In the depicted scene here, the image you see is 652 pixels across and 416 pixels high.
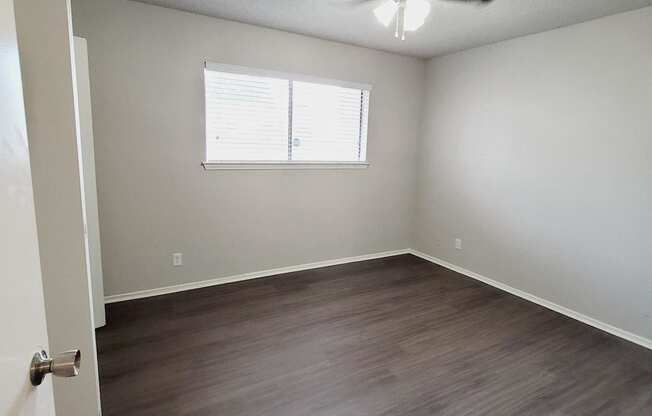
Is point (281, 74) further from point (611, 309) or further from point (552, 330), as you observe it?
point (611, 309)

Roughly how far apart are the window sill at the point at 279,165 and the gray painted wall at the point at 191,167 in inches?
2.4

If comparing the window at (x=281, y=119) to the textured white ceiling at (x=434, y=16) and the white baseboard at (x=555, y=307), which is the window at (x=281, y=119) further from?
the white baseboard at (x=555, y=307)

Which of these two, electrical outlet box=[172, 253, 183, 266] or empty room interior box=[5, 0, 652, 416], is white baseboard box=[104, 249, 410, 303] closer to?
empty room interior box=[5, 0, 652, 416]

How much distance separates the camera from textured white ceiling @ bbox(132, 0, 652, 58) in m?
2.66

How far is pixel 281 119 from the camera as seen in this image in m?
3.66

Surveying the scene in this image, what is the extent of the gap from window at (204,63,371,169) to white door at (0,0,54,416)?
2694 millimetres

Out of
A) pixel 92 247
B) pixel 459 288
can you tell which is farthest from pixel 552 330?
pixel 92 247

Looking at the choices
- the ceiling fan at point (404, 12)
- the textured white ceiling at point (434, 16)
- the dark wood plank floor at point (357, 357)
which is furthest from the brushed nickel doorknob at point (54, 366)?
the textured white ceiling at point (434, 16)

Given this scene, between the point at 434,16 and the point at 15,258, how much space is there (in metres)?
3.17

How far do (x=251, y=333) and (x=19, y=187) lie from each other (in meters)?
2.24

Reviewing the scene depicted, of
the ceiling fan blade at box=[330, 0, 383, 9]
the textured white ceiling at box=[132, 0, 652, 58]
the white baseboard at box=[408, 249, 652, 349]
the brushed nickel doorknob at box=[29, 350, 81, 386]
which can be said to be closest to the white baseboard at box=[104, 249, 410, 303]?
the white baseboard at box=[408, 249, 652, 349]

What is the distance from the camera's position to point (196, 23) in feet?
10.2

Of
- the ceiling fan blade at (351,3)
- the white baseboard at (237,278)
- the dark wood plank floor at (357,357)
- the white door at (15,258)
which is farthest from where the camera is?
the white baseboard at (237,278)

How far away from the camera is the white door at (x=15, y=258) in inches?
22.9
